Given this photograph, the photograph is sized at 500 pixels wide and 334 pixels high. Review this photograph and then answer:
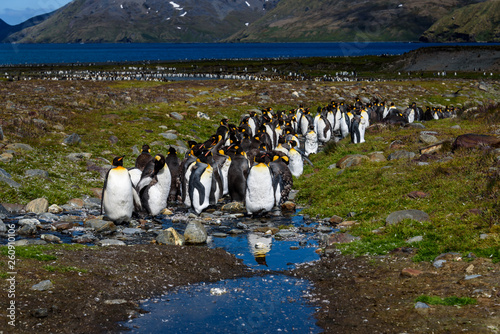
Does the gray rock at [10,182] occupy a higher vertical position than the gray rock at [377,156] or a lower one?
higher

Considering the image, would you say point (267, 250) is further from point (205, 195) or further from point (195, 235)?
point (205, 195)

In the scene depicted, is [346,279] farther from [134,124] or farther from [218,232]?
[134,124]

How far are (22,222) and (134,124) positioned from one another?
13.7 metres

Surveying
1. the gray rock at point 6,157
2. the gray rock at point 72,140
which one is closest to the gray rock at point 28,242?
the gray rock at point 6,157

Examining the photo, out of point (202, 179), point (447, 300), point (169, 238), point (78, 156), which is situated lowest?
point (447, 300)

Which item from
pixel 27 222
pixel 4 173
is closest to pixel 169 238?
pixel 27 222

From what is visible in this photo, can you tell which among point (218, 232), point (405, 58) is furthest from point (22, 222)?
point (405, 58)

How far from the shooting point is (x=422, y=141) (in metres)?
18.0

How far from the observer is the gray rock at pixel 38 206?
42.6 ft

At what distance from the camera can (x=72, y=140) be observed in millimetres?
19531

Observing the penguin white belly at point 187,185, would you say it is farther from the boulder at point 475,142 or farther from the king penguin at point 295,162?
the boulder at point 475,142

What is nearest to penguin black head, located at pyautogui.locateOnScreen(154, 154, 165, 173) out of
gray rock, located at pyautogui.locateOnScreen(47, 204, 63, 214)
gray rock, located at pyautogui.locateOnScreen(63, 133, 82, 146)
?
gray rock, located at pyautogui.locateOnScreen(47, 204, 63, 214)

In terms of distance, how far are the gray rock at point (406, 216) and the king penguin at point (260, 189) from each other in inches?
149

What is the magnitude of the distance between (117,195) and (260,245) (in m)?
3.91
